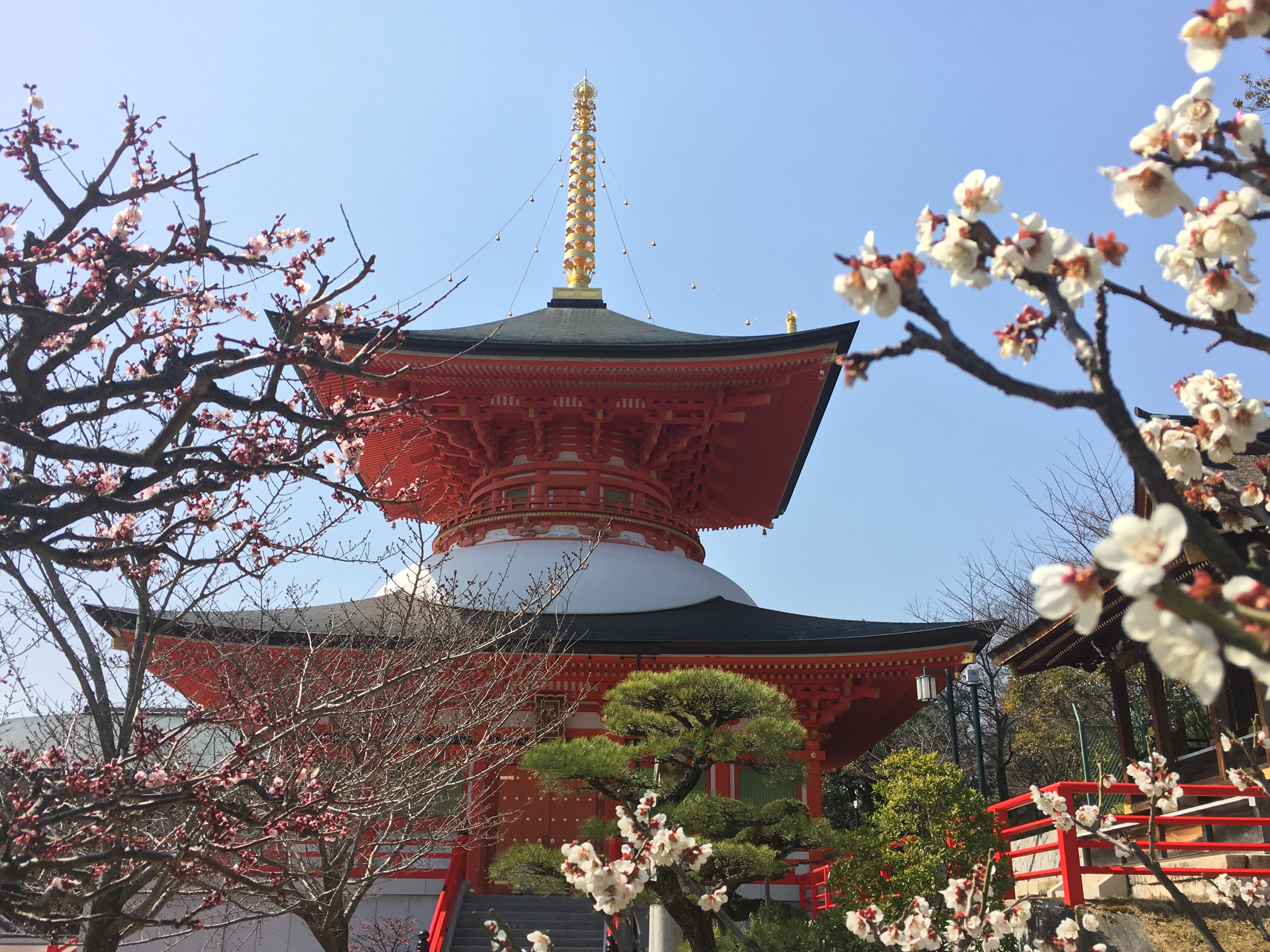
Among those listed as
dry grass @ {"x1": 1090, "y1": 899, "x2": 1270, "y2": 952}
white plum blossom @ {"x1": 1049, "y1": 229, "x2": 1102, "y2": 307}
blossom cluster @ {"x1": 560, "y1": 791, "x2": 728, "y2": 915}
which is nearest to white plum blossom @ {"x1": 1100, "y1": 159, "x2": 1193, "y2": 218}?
white plum blossom @ {"x1": 1049, "y1": 229, "x2": 1102, "y2": 307}

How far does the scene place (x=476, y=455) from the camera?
16547 millimetres

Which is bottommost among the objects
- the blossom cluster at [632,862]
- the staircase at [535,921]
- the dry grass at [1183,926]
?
the staircase at [535,921]

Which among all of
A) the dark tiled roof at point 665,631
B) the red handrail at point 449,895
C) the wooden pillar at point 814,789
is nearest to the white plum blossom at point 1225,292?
the dark tiled roof at point 665,631

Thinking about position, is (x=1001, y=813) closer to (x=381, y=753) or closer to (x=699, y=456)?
(x=381, y=753)

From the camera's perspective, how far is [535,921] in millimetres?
11469

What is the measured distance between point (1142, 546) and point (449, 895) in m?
10.9

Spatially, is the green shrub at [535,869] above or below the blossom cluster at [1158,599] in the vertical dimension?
below

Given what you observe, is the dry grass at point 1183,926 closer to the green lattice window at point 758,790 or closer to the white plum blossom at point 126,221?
the green lattice window at point 758,790

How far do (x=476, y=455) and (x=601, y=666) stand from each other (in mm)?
5236

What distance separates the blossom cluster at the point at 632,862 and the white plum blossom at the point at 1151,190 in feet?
10.8

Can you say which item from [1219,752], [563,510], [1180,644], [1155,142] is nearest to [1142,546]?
[1180,644]

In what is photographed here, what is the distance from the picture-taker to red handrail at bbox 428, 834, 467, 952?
10.7 metres

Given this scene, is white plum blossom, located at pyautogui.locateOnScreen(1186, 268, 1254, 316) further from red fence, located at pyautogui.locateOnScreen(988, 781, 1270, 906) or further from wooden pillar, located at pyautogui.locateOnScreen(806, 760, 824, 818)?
wooden pillar, located at pyautogui.locateOnScreen(806, 760, 824, 818)

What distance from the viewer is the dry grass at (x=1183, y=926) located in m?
7.42
